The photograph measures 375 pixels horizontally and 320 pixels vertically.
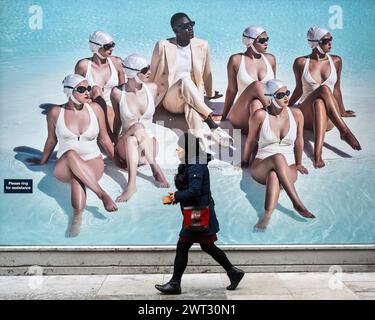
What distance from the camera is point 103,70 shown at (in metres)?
10.8

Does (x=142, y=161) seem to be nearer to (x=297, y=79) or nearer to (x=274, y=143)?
(x=274, y=143)

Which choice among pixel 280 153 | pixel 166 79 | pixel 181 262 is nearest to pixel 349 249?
pixel 280 153

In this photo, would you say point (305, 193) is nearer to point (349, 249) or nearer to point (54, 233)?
point (349, 249)

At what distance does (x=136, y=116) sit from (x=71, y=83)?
Answer: 3.08 feet

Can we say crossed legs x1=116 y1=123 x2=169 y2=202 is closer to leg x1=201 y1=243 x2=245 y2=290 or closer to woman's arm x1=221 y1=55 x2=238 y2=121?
woman's arm x1=221 y1=55 x2=238 y2=121

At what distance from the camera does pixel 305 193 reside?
35.3 ft

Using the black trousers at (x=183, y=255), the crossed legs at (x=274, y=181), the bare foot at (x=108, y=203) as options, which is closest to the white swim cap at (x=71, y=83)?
the bare foot at (x=108, y=203)

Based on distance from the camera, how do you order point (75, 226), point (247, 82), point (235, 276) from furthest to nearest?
point (247, 82) < point (75, 226) < point (235, 276)

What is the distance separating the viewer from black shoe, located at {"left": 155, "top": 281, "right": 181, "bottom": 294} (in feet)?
30.9

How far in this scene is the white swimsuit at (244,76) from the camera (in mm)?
10828

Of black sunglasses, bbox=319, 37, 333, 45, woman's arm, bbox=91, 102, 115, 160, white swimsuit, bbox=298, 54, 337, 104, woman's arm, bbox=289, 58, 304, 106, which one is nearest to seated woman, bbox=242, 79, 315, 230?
woman's arm, bbox=289, 58, 304, 106

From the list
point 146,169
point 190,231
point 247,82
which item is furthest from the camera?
point 247,82

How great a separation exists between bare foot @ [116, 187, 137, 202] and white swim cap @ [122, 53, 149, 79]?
4.90 feet

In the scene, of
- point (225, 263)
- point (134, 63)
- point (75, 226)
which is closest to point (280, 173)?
point (225, 263)
